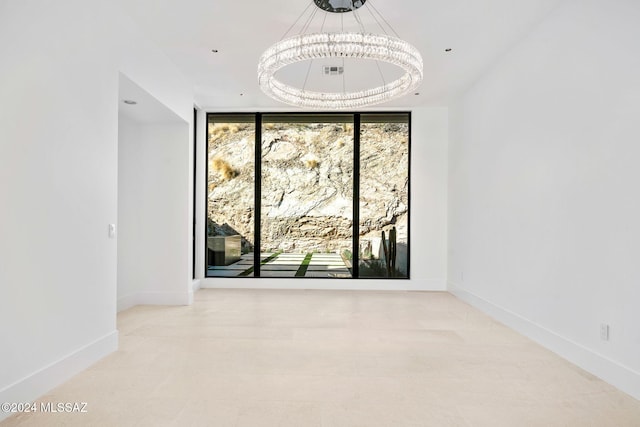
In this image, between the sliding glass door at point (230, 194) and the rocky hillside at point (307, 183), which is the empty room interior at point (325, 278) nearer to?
the sliding glass door at point (230, 194)

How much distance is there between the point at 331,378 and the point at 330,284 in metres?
3.68

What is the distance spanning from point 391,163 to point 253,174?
96.1 inches

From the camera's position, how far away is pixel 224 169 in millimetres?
6699

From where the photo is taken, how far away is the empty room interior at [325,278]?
245 cm

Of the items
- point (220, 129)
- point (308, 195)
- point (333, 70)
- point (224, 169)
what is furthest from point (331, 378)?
point (220, 129)
